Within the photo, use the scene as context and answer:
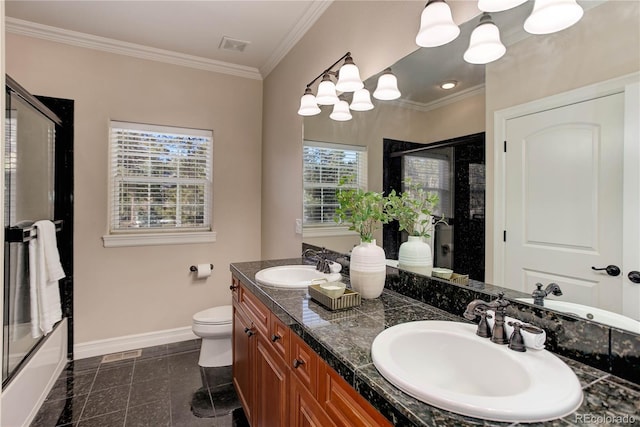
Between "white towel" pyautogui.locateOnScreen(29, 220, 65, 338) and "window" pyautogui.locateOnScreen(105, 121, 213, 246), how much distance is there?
2.55 feet

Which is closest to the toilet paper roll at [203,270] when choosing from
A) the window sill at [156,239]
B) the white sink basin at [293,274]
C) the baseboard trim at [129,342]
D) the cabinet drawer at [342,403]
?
the window sill at [156,239]

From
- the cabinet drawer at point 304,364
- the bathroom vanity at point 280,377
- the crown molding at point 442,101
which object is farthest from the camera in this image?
the crown molding at point 442,101

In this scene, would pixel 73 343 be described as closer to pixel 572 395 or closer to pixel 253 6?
pixel 253 6

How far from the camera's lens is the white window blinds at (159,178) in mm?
2910

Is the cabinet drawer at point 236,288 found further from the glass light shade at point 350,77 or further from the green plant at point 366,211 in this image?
the glass light shade at point 350,77

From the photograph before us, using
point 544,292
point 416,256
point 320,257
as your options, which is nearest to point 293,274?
point 320,257

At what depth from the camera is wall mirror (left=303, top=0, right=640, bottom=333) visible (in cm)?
87

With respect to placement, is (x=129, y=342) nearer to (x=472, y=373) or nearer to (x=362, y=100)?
(x=362, y=100)

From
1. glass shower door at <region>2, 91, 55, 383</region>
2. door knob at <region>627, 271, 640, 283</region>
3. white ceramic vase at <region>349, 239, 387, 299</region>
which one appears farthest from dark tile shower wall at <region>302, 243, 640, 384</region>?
glass shower door at <region>2, 91, 55, 383</region>

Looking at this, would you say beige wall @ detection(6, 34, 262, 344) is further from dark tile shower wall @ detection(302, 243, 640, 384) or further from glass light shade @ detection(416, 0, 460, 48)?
dark tile shower wall @ detection(302, 243, 640, 384)

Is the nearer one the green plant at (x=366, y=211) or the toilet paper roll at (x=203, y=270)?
the green plant at (x=366, y=211)

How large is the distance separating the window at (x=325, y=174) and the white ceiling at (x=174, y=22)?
0.95 meters

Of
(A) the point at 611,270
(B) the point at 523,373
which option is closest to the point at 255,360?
(B) the point at 523,373

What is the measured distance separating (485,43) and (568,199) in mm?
627
